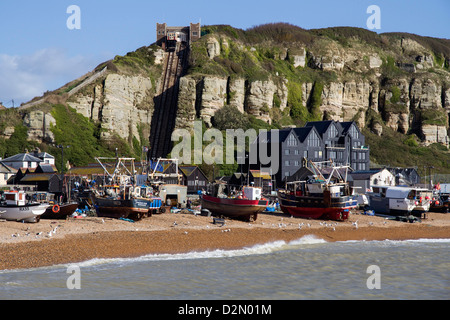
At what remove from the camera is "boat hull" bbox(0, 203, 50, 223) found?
36.1 meters

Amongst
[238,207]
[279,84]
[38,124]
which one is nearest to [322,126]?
[279,84]

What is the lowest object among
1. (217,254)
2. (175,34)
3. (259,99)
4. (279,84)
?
(217,254)

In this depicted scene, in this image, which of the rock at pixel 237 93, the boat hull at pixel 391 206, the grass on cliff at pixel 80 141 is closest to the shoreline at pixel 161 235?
the boat hull at pixel 391 206

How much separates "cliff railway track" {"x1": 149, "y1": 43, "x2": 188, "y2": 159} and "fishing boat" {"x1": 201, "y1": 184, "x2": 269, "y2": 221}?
48.1m

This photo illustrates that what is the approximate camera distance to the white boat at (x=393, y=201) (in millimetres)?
59906

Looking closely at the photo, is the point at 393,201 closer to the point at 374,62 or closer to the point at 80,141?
the point at 80,141

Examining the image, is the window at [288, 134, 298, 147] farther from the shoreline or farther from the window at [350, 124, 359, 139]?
the shoreline

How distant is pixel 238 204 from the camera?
152 ft

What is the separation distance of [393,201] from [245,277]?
3987 cm

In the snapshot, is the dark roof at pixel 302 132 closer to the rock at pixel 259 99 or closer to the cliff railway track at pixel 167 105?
the rock at pixel 259 99

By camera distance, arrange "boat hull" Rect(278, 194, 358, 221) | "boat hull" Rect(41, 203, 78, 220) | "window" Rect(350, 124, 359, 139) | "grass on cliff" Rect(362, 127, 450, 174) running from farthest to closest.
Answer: "grass on cliff" Rect(362, 127, 450, 174) → "window" Rect(350, 124, 359, 139) → "boat hull" Rect(278, 194, 358, 221) → "boat hull" Rect(41, 203, 78, 220)
